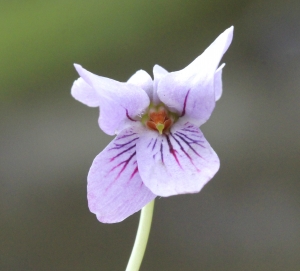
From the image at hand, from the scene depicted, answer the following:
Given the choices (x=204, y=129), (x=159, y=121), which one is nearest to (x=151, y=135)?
(x=159, y=121)

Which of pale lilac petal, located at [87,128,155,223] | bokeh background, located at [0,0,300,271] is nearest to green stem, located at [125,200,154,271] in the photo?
pale lilac petal, located at [87,128,155,223]

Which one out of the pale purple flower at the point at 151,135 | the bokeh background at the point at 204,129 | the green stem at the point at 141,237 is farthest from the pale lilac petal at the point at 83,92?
the bokeh background at the point at 204,129

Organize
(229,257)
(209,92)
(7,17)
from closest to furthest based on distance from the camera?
(209,92) → (7,17) → (229,257)

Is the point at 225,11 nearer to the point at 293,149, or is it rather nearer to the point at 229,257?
the point at 293,149

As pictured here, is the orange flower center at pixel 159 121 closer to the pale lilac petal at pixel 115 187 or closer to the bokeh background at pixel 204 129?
the pale lilac petal at pixel 115 187

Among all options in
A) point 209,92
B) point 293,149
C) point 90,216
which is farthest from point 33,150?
point 209,92

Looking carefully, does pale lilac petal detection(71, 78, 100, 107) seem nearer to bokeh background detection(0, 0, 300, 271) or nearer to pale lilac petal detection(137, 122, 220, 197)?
pale lilac petal detection(137, 122, 220, 197)

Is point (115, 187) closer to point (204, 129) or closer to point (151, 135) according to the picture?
Answer: point (151, 135)

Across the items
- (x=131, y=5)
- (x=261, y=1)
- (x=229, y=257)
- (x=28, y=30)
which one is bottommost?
(x=229, y=257)
